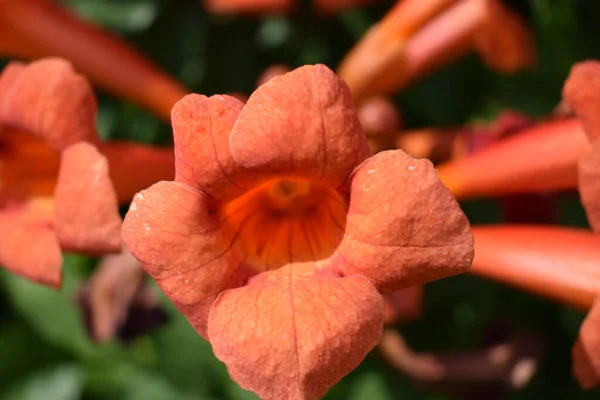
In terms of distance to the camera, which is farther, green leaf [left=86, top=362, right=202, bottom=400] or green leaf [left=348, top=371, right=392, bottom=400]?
green leaf [left=86, top=362, right=202, bottom=400]

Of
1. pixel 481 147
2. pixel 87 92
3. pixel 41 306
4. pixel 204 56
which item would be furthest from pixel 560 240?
pixel 41 306

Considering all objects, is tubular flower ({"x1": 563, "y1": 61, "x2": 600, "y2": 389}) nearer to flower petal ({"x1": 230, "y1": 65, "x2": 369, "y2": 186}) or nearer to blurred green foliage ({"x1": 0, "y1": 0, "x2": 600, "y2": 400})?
flower petal ({"x1": 230, "y1": 65, "x2": 369, "y2": 186})

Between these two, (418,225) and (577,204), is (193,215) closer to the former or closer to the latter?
(418,225)

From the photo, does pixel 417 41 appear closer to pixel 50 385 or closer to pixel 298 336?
pixel 298 336

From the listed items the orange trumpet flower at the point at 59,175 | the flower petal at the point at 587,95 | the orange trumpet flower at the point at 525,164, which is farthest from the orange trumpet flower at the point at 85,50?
the flower petal at the point at 587,95

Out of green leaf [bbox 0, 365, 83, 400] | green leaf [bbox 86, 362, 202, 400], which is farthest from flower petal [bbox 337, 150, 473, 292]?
green leaf [bbox 0, 365, 83, 400]

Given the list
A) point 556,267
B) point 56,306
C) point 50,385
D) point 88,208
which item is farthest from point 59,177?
point 50,385

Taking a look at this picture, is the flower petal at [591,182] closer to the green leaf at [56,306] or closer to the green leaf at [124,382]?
the green leaf at [124,382]
